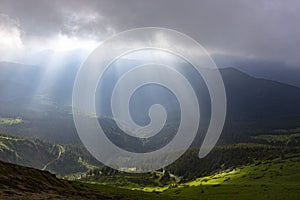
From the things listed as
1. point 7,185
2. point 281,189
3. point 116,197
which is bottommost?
point 281,189

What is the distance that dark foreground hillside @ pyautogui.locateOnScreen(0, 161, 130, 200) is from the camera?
175 ft

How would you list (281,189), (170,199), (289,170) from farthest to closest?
1. (289,170)
2. (281,189)
3. (170,199)

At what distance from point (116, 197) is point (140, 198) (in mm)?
9256

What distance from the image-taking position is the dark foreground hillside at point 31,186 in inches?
2096

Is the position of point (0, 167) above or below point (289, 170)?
above

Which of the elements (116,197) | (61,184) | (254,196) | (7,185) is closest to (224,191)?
(254,196)

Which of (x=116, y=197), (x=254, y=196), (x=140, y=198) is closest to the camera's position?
(x=116, y=197)

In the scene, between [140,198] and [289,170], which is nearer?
[140,198]

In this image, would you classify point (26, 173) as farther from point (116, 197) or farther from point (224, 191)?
point (224, 191)

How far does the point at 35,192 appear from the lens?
57.5 m

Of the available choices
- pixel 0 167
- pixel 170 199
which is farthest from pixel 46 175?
pixel 170 199

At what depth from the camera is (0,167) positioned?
64750mm

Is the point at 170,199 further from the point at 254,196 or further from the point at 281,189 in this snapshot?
the point at 281,189

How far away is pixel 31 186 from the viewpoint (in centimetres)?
6119
